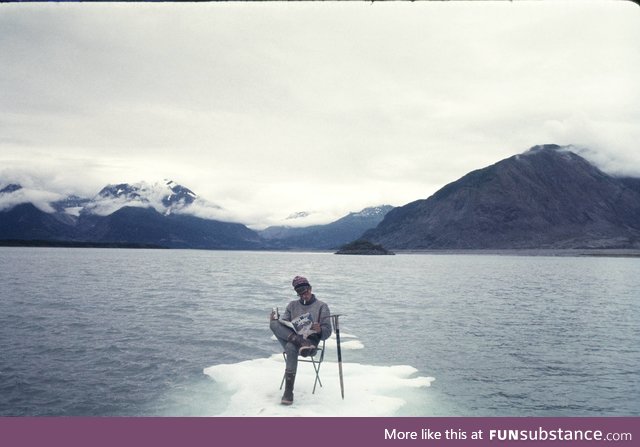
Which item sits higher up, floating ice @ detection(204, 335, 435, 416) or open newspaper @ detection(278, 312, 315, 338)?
open newspaper @ detection(278, 312, 315, 338)

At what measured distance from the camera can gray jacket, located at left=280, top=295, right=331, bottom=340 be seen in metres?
9.55

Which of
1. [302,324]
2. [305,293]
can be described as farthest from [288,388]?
[305,293]

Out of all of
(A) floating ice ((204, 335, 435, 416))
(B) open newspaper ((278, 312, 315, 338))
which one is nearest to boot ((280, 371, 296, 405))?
(A) floating ice ((204, 335, 435, 416))

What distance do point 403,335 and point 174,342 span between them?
9664mm

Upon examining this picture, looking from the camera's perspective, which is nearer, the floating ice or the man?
the man

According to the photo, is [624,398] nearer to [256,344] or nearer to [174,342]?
[256,344]

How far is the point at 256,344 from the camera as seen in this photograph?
1794 cm

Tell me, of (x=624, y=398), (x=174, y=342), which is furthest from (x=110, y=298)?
(x=624, y=398)

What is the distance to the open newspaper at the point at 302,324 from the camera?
9477 mm

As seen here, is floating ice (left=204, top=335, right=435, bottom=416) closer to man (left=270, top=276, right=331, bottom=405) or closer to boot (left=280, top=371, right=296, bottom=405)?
boot (left=280, top=371, right=296, bottom=405)

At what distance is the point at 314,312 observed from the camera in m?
9.59

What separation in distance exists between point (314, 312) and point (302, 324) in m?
0.34

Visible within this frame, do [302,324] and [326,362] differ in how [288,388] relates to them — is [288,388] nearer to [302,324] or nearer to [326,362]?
[302,324]

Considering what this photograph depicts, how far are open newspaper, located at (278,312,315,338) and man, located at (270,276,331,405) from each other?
0.02 meters
